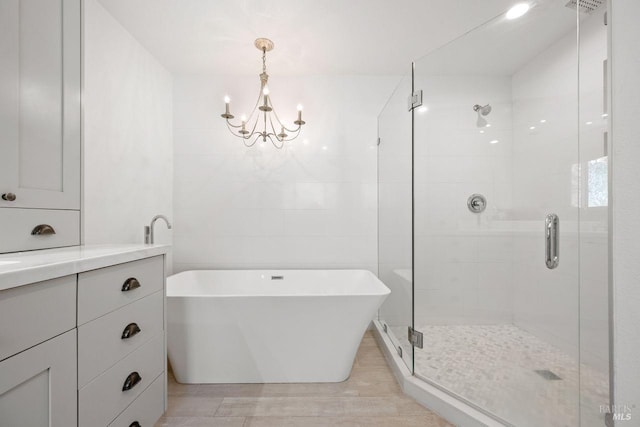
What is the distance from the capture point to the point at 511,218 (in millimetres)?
1407

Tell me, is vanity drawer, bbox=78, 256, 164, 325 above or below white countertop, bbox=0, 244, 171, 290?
below

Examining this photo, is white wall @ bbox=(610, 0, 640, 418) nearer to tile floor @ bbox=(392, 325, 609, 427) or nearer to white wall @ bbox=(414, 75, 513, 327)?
tile floor @ bbox=(392, 325, 609, 427)

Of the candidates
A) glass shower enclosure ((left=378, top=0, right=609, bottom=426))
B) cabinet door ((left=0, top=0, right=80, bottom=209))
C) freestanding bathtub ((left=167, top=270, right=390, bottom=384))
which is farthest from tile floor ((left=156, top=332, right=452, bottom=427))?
cabinet door ((left=0, top=0, right=80, bottom=209))

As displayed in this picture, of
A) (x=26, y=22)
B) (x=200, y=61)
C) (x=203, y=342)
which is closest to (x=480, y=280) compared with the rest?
(x=203, y=342)

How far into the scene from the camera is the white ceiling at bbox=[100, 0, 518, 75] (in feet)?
5.52

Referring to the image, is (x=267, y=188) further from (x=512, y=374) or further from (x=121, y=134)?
(x=512, y=374)

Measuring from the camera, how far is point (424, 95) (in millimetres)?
1728

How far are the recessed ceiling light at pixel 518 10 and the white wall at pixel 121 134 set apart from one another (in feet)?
7.67

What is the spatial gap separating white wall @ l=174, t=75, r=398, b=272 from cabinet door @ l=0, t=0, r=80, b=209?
107cm

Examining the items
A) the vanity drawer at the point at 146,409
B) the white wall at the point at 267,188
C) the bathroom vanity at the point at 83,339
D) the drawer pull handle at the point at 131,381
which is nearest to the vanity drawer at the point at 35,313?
the bathroom vanity at the point at 83,339

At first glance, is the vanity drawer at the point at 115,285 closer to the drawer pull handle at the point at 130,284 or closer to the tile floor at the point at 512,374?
the drawer pull handle at the point at 130,284

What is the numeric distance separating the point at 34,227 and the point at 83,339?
65cm

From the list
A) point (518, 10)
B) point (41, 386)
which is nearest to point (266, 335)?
point (41, 386)

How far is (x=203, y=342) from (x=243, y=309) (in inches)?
13.9
